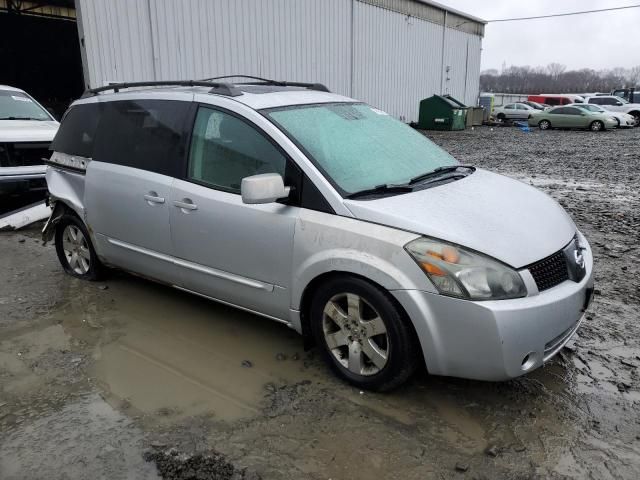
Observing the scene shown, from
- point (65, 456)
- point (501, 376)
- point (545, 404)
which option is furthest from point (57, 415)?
point (545, 404)

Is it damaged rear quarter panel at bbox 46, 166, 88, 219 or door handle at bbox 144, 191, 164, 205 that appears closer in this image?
door handle at bbox 144, 191, 164, 205

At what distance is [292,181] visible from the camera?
10.5 ft

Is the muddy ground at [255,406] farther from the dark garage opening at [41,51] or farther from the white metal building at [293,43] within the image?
the dark garage opening at [41,51]

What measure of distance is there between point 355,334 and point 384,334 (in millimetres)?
174

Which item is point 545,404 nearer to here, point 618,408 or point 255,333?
point 618,408

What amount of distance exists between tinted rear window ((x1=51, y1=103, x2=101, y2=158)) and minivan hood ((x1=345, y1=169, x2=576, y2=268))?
265 cm

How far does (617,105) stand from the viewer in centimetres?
3134

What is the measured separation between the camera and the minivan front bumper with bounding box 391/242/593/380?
2609 mm

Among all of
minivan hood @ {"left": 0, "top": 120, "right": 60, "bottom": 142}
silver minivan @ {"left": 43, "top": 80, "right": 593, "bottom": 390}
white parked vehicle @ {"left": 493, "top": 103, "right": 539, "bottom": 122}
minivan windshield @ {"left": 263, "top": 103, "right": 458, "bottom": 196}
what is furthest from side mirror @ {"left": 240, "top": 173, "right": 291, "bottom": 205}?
white parked vehicle @ {"left": 493, "top": 103, "right": 539, "bottom": 122}

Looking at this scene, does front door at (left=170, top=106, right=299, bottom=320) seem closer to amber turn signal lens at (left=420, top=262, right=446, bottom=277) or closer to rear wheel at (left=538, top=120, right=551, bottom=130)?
amber turn signal lens at (left=420, top=262, right=446, bottom=277)

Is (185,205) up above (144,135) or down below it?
below

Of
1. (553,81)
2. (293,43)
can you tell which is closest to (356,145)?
(293,43)

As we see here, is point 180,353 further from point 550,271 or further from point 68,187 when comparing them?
point 550,271

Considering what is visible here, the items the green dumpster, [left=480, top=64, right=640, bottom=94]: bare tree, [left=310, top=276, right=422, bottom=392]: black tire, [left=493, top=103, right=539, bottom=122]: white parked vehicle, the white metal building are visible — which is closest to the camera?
[left=310, top=276, right=422, bottom=392]: black tire
